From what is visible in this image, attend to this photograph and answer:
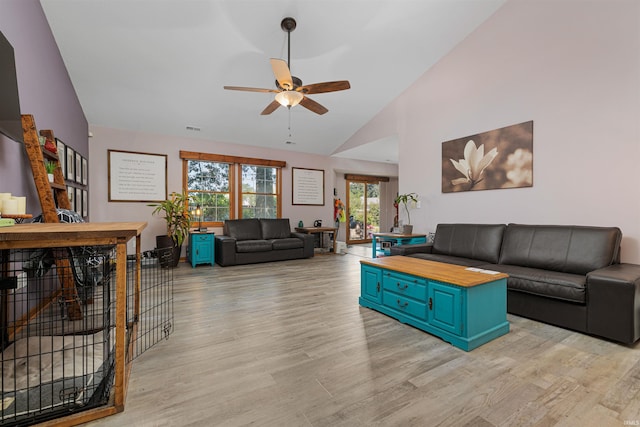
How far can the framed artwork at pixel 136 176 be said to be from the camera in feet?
18.2

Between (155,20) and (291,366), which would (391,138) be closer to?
(155,20)

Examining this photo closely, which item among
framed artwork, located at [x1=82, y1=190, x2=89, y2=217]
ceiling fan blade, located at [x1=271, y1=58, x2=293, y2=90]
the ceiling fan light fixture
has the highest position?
ceiling fan blade, located at [x1=271, y1=58, x2=293, y2=90]

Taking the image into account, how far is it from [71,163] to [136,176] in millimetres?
1531

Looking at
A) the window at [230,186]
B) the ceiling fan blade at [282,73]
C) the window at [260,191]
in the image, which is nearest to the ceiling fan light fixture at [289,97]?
the ceiling fan blade at [282,73]

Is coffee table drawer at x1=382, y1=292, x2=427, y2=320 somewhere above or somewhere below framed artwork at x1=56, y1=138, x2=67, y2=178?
below

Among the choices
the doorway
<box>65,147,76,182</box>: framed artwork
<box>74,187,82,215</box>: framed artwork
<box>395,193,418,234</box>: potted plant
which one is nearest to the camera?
<box>65,147,76,182</box>: framed artwork

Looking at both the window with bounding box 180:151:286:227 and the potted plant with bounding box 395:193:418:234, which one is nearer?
the potted plant with bounding box 395:193:418:234

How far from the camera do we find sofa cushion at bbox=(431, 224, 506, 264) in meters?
3.74

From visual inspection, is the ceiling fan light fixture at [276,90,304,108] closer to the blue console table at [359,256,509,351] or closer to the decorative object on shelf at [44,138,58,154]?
the blue console table at [359,256,509,351]

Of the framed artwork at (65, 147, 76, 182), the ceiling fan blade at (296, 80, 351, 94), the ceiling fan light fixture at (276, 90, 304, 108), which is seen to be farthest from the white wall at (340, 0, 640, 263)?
the framed artwork at (65, 147, 76, 182)

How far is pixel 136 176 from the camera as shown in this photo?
5.74 metres

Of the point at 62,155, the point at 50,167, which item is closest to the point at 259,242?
the point at 62,155

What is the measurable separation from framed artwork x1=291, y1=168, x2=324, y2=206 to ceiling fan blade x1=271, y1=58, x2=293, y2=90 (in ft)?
13.9

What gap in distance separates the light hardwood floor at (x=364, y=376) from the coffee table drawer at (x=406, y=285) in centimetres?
30
